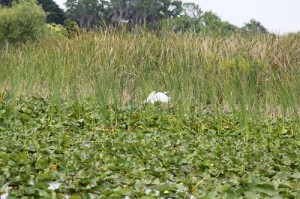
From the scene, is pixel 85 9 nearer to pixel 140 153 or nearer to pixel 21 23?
pixel 21 23

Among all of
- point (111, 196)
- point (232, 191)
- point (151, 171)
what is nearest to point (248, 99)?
point (151, 171)

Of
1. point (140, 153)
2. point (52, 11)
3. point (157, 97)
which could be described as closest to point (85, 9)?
point (52, 11)

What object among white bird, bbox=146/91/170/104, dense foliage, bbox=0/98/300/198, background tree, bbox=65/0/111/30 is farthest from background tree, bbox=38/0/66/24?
dense foliage, bbox=0/98/300/198

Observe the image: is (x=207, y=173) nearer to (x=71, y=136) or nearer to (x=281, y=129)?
(x=71, y=136)

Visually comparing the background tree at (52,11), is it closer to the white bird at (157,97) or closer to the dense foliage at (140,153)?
the white bird at (157,97)

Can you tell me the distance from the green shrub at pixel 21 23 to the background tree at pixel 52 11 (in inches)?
336

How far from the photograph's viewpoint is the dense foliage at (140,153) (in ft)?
8.63

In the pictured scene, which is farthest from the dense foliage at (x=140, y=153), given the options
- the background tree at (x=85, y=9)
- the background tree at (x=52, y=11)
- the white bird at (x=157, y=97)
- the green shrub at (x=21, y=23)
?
the background tree at (x=85, y=9)

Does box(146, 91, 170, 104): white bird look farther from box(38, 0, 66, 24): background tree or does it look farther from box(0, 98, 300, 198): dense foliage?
box(38, 0, 66, 24): background tree

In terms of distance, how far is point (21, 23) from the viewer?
1903cm

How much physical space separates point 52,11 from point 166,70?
962 inches

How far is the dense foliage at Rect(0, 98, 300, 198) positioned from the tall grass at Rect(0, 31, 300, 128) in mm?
213

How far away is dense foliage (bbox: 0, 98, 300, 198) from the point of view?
263 centimetres

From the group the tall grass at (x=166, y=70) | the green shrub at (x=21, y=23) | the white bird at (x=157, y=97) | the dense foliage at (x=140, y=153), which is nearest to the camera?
the dense foliage at (x=140, y=153)
